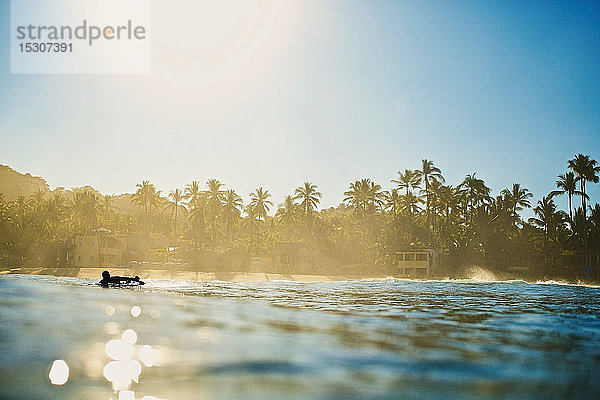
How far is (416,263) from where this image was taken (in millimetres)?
73312

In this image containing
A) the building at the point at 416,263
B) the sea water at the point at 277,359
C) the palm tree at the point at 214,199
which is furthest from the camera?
the palm tree at the point at 214,199

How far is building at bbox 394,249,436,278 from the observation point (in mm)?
72562

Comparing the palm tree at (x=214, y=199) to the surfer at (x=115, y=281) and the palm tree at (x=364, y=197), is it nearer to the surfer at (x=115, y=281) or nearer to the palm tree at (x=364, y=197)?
the palm tree at (x=364, y=197)

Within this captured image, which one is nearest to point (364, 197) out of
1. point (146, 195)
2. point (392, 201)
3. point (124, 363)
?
point (392, 201)

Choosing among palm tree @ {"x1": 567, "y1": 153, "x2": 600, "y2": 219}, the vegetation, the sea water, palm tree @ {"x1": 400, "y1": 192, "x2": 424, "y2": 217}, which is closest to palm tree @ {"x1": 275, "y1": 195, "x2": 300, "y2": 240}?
the vegetation

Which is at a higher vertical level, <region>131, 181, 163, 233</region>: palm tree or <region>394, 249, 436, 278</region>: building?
<region>131, 181, 163, 233</region>: palm tree

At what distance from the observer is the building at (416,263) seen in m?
72.6

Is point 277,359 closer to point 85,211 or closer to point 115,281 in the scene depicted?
point 115,281

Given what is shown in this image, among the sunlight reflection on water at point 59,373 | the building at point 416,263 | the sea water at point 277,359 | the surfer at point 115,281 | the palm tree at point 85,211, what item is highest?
the palm tree at point 85,211

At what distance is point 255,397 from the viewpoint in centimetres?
461

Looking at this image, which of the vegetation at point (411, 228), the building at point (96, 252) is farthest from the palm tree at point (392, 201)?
the building at point (96, 252)

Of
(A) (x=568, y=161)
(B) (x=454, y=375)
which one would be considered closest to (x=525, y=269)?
(A) (x=568, y=161)

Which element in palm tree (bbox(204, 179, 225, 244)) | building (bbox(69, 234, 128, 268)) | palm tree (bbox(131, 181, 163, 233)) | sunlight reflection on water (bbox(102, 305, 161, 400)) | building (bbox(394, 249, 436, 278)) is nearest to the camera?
sunlight reflection on water (bbox(102, 305, 161, 400))

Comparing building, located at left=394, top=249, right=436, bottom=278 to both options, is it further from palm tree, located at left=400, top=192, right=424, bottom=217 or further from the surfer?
the surfer
